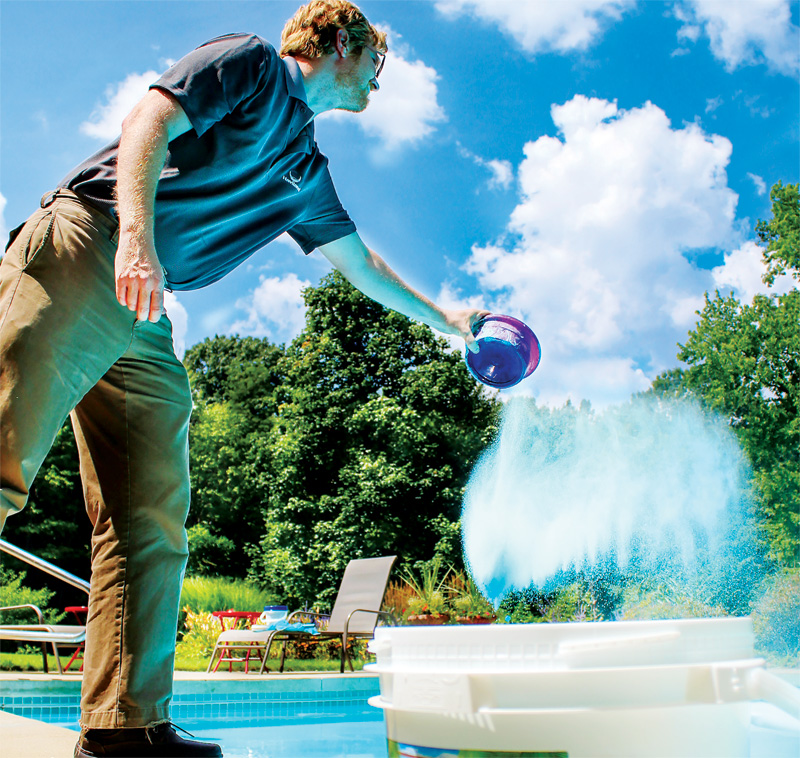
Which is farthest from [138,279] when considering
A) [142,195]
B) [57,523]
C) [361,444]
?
[57,523]

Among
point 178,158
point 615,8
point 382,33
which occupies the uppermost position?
point 615,8

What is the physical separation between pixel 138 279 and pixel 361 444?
14893 millimetres

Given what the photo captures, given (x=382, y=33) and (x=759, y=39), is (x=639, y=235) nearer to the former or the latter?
(x=759, y=39)

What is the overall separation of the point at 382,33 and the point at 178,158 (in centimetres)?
63

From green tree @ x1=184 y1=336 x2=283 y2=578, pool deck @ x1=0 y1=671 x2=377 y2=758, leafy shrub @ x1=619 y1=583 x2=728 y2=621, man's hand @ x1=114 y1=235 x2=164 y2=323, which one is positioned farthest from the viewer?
green tree @ x1=184 y1=336 x2=283 y2=578

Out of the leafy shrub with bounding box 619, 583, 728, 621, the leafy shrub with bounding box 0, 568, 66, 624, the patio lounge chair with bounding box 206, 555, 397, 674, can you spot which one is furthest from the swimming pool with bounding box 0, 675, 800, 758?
the leafy shrub with bounding box 0, 568, 66, 624

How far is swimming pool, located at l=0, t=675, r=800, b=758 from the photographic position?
173 inches

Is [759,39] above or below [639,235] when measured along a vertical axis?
above

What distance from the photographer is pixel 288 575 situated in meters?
14.2

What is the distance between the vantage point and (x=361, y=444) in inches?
623

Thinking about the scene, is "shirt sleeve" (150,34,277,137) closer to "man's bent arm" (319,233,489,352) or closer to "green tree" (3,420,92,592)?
"man's bent arm" (319,233,489,352)

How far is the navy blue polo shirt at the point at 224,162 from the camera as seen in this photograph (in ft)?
3.90

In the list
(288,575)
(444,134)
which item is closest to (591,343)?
(444,134)

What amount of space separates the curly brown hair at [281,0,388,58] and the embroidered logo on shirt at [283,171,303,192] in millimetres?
245
